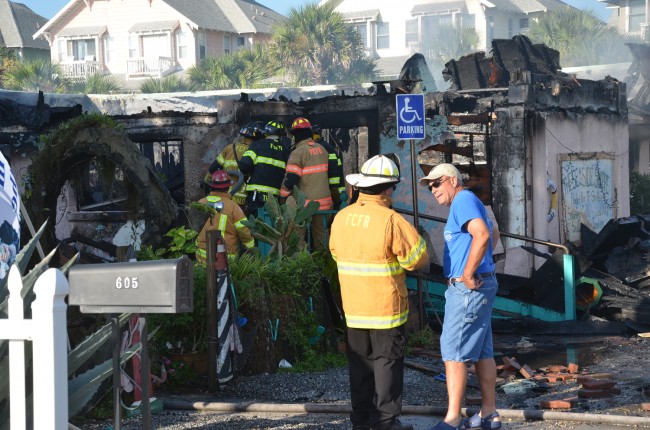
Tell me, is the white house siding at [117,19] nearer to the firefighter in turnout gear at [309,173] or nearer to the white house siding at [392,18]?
the white house siding at [392,18]

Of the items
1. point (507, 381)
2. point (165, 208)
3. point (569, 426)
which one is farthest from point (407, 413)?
point (165, 208)

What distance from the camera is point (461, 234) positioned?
24.0 feet

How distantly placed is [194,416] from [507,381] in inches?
123

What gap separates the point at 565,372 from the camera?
1024 centimetres

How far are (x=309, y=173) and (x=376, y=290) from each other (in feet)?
17.7

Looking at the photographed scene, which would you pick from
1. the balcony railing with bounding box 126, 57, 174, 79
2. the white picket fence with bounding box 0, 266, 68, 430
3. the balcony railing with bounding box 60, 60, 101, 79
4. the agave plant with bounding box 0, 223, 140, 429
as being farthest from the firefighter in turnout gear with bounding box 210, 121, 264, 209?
the balcony railing with bounding box 60, 60, 101, 79

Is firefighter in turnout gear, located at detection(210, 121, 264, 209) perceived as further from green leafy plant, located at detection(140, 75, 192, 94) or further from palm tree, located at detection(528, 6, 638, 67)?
palm tree, located at detection(528, 6, 638, 67)

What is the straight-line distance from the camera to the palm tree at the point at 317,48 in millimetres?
55469

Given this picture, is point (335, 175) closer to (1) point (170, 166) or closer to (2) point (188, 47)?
(1) point (170, 166)

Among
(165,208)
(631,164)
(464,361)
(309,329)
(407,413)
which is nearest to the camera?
(464,361)

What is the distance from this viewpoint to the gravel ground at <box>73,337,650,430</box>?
768cm

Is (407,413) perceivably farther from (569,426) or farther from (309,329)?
(309,329)

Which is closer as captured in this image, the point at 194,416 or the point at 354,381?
the point at 354,381

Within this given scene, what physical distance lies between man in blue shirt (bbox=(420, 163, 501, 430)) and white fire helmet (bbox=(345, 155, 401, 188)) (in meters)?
0.48
